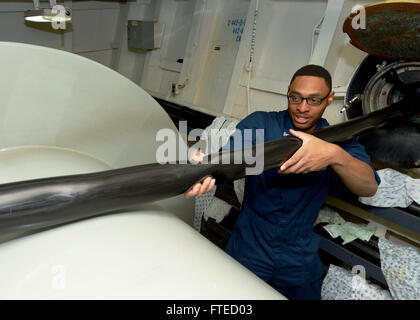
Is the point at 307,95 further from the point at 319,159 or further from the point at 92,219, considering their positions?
the point at 92,219

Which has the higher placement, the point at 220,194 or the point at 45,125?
the point at 45,125

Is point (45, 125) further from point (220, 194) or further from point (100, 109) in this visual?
point (220, 194)

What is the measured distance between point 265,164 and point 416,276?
2.51ft

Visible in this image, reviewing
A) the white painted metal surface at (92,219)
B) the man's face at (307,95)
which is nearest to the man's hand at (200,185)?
the white painted metal surface at (92,219)

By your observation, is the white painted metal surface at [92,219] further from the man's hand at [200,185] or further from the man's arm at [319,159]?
the man's arm at [319,159]

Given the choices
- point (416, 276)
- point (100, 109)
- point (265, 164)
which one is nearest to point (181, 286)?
point (265, 164)

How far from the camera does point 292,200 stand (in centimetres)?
110

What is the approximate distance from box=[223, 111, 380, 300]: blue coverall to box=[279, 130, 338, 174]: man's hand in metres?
0.21

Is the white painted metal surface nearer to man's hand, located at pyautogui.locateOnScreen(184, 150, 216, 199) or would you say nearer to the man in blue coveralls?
man's hand, located at pyautogui.locateOnScreen(184, 150, 216, 199)

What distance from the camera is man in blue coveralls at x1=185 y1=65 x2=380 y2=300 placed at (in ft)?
3.43

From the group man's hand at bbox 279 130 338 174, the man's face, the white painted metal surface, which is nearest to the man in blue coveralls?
the man's face

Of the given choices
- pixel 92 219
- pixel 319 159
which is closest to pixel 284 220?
pixel 319 159

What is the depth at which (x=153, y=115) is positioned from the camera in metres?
1.17
